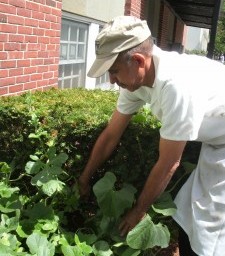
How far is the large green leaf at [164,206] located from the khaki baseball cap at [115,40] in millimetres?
881

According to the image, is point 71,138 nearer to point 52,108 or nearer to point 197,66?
point 52,108

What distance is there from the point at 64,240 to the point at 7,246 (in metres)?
0.44

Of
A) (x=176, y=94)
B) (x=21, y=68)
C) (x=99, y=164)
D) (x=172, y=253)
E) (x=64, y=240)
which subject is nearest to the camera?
(x=176, y=94)

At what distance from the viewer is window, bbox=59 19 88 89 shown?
6.14 metres

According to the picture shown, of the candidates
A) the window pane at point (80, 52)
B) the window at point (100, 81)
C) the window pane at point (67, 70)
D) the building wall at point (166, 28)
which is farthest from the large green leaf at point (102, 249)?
the building wall at point (166, 28)

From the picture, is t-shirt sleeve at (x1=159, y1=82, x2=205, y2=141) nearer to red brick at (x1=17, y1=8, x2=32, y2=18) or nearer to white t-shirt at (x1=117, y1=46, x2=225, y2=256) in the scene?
white t-shirt at (x1=117, y1=46, x2=225, y2=256)

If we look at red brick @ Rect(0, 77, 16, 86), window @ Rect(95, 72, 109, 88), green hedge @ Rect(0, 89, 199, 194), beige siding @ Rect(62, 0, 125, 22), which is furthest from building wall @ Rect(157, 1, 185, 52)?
green hedge @ Rect(0, 89, 199, 194)

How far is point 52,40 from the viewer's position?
4.88m

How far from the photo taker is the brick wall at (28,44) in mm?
3832

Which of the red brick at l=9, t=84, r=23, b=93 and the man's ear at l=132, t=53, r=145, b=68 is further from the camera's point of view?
the red brick at l=9, t=84, r=23, b=93

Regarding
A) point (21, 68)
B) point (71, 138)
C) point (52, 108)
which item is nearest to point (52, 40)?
point (21, 68)

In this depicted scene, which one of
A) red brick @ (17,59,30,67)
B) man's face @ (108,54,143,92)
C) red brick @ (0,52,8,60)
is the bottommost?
red brick @ (17,59,30,67)

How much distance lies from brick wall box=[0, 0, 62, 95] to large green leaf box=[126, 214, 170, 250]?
2.17 metres

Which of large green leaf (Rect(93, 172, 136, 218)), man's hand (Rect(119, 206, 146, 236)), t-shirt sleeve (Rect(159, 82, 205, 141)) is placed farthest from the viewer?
large green leaf (Rect(93, 172, 136, 218))
